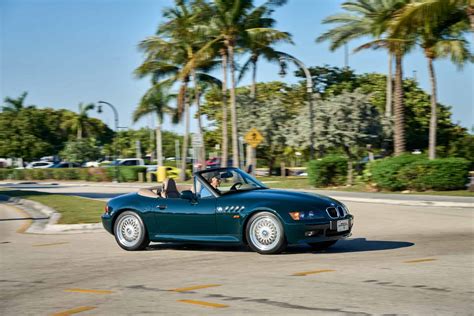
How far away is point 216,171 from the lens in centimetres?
A: 1153

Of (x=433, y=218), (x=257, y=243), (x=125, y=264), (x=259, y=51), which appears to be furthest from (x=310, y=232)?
(x=259, y=51)

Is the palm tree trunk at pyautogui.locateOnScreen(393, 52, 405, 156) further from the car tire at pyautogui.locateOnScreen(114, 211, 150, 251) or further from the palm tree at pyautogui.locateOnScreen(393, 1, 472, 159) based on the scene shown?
the car tire at pyautogui.locateOnScreen(114, 211, 150, 251)

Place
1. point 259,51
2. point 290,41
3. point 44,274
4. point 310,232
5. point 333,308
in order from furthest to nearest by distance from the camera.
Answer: point 259,51, point 290,41, point 310,232, point 44,274, point 333,308

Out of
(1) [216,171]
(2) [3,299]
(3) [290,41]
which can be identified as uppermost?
(3) [290,41]

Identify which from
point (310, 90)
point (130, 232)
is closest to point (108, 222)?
point (130, 232)

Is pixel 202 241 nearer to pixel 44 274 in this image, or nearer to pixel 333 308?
pixel 44 274

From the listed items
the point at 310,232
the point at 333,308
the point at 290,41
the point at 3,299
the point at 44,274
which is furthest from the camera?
the point at 290,41

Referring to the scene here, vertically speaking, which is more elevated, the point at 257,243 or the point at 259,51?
the point at 259,51

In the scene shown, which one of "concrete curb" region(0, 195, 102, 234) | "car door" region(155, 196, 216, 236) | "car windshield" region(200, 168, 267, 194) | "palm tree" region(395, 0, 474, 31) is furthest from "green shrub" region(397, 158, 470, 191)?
"car door" region(155, 196, 216, 236)

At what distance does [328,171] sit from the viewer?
1316 inches

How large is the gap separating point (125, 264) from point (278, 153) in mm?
45829

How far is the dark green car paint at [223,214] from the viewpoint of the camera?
1023cm

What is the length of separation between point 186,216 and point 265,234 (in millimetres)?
1370

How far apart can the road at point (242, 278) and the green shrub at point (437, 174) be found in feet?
48.3
